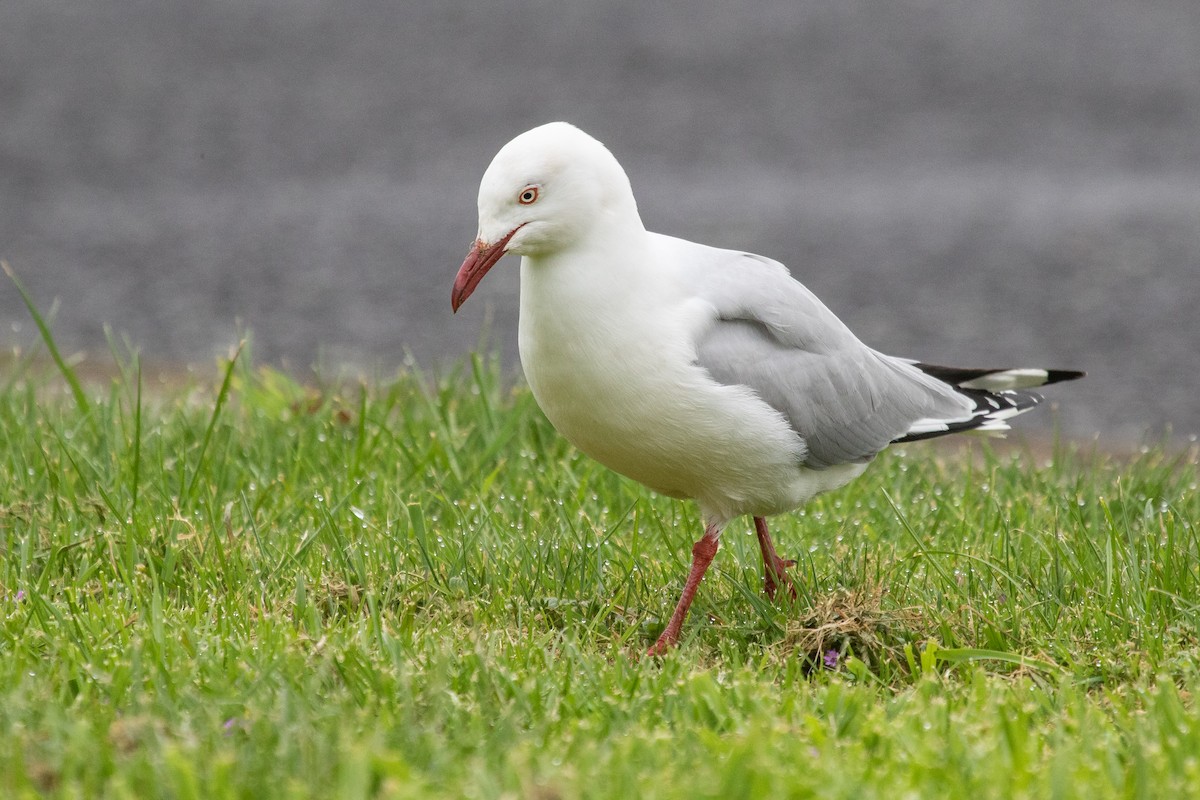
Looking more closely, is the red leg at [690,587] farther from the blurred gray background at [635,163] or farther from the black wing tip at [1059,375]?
the blurred gray background at [635,163]

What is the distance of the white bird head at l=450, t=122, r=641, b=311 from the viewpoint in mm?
3693

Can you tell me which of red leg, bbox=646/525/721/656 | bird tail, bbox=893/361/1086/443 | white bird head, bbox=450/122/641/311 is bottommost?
red leg, bbox=646/525/721/656

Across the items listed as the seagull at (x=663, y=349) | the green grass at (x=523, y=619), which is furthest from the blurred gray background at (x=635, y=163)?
the seagull at (x=663, y=349)

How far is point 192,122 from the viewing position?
12336mm

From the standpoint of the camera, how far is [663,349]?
3.77 metres

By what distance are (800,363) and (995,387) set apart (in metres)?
1.08

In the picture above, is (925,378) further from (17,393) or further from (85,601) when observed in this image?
(17,393)

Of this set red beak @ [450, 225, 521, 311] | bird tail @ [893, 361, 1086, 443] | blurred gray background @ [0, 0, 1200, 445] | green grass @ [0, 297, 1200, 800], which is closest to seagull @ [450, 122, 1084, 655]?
red beak @ [450, 225, 521, 311]

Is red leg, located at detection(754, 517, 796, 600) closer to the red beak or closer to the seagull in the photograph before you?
the seagull

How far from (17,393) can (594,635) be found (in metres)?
2.87

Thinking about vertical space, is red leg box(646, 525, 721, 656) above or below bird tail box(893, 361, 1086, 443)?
below

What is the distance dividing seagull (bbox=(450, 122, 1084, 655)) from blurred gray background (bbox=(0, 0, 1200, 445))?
9.36 feet

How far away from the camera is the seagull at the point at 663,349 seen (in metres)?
3.73

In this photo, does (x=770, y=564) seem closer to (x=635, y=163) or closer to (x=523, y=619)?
(x=523, y=619)
